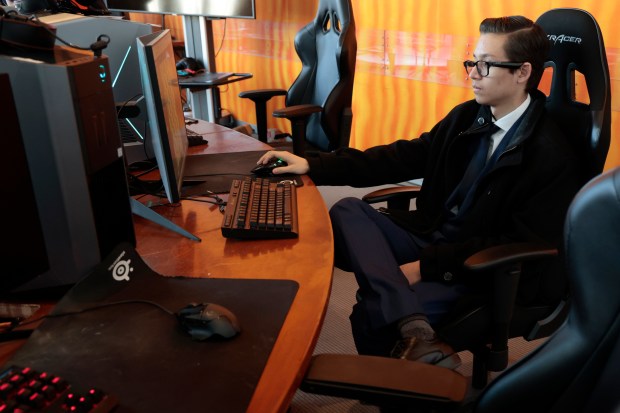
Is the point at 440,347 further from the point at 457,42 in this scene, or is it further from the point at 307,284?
the point at 457,42

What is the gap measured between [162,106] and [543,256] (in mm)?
908

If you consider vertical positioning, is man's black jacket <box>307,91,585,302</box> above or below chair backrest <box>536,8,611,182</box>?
below

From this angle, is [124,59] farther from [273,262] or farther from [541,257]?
[541,257]

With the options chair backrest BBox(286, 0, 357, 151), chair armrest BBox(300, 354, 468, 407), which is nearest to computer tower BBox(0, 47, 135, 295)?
chair armrest BBox(300, 354, 468, 407)

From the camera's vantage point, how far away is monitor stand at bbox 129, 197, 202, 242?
1.24m

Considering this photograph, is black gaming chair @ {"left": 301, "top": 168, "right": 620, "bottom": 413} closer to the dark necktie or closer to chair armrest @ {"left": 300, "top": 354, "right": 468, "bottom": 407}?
chair armrest @ {"left": 300, "top": 354, "right": 468, "bottom": 407}

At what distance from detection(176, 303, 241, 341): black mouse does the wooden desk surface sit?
0.26 feet

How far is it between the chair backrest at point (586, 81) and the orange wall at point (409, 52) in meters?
1.13

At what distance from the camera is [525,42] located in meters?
1.53

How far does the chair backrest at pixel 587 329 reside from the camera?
701 mm

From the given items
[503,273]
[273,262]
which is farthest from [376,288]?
[273,262]

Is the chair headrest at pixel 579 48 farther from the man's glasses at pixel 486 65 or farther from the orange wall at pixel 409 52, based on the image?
the orange wall at pixel 409 52

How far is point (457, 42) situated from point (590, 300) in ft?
8.18

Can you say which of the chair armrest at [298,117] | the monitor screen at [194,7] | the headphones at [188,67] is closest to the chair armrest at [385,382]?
the chair armrest at [298,117]
